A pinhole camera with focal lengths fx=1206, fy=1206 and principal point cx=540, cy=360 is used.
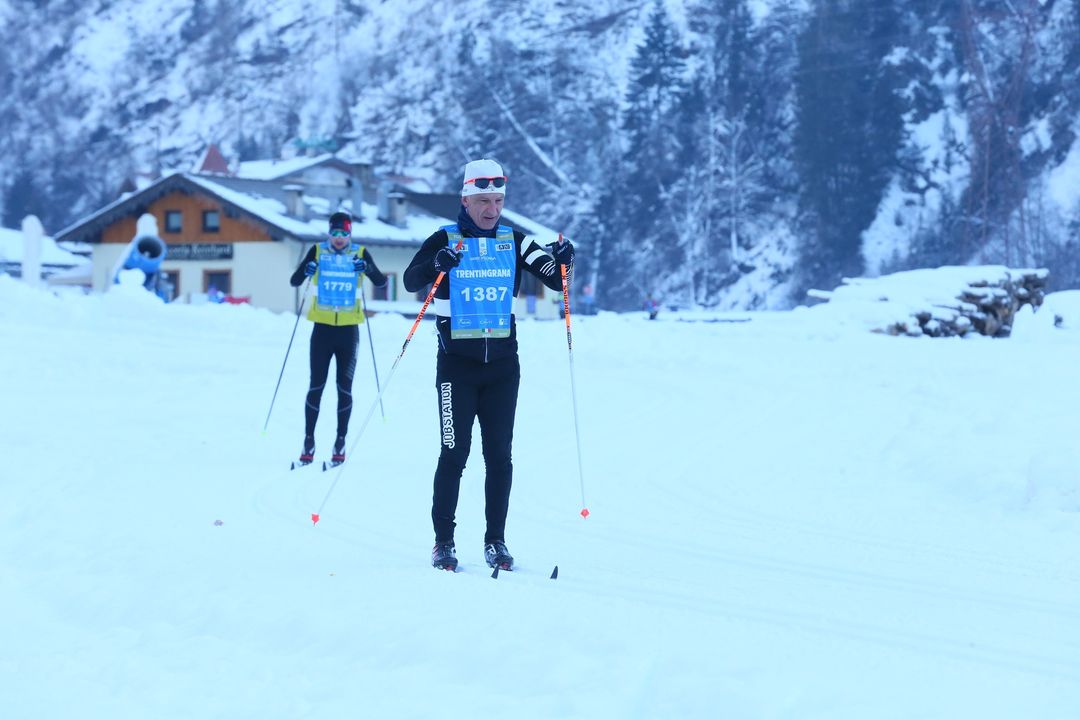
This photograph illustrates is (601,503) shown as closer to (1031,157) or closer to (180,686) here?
(180,686)

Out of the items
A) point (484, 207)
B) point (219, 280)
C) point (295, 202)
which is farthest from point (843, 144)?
point (484, 207)

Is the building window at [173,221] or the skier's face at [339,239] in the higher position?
the building window at [173,221]

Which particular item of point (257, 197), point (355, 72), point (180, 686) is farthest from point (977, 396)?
point (355, 72)

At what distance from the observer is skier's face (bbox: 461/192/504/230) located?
18.9ft

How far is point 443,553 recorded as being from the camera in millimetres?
5746

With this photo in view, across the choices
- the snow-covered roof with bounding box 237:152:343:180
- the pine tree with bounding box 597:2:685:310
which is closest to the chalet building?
the snow-covered roof with bounding box 237:152:343:180

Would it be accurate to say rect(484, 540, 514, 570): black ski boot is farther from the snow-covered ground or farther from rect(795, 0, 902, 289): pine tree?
rect(795, 0, 902, 289): pine tree

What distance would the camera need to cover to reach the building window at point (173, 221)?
49.7m

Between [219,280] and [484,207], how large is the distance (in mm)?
44920

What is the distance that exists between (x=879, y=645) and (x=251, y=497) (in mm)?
4854

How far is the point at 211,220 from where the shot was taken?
161 feet

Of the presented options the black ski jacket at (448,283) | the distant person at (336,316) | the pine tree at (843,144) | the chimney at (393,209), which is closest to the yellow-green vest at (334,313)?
the distant person at (336,316)

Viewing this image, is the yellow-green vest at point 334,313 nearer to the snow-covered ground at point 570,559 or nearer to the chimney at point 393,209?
the snow-covered ground at point 570,559

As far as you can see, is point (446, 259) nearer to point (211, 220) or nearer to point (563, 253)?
point (563, 253)
